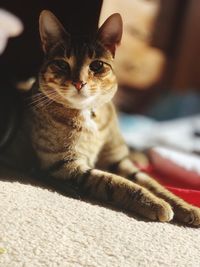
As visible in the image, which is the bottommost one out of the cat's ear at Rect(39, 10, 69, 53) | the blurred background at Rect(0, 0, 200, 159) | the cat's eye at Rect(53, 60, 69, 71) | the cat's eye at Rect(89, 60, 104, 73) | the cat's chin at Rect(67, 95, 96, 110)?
the blurred background at Rect(0, 0, 200, 159)

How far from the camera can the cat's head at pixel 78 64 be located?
49.3 inches

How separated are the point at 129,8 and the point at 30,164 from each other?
1364 millimetres

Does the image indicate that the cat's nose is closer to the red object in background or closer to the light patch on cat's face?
the light patch on cat's face

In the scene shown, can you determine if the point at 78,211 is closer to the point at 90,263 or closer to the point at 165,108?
the point at 90,263

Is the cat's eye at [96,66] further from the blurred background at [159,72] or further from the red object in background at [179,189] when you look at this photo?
the blurred background at [159,72]

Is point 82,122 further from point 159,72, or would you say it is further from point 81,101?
point 159,72

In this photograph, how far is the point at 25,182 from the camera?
1.30m

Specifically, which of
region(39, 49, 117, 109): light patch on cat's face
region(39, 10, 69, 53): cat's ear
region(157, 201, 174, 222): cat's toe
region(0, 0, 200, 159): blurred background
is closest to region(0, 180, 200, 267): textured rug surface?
region(157, 201, 174, 222): cat's toe

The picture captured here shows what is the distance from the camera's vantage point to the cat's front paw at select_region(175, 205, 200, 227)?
3.82ft

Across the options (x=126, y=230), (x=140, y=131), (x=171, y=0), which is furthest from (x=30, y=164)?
(x=171, y=0)

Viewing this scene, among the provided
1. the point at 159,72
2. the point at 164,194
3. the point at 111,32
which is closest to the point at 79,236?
the point at 164,194

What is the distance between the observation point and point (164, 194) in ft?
4.20

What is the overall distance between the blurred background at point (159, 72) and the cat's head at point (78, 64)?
719mm

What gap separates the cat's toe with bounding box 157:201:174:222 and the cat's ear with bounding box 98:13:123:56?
0.50 meters
